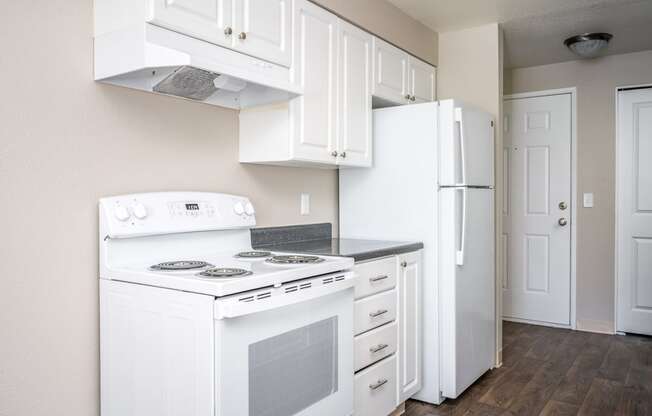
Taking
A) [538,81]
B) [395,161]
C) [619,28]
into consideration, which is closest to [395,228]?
[395,161]

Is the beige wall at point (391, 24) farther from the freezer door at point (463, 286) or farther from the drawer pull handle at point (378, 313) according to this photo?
the drawer pull handle at point (378, 313)

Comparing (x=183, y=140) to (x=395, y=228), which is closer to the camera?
(x=183, y=140)

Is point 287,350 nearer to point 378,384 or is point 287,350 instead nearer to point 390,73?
point 378,384

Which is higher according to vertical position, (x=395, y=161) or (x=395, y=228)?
(x=395, y=161)

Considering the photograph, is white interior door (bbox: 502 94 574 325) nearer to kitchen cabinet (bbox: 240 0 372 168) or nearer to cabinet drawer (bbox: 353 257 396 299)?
kitchen cabinet (bbox: 240 0 372 168)

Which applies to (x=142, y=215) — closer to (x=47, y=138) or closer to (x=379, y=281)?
(x=47, y=138)

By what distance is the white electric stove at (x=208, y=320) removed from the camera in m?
1.48

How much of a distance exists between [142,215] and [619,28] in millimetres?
3541

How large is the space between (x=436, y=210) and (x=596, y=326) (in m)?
2.54

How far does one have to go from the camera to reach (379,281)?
2.43 meters

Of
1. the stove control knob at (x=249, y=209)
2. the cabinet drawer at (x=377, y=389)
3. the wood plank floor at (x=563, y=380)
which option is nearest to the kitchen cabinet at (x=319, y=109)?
the stove control knob at (x=249, y=209)

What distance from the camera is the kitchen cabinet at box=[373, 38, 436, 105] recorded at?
9.76 feet

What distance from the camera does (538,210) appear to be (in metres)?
4.57

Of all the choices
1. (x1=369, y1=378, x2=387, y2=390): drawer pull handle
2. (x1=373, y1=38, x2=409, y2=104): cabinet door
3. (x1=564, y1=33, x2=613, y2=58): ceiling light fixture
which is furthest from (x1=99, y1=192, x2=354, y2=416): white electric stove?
(x1=564, y1=33, x2=613, y2=58): ceiling light fixture
